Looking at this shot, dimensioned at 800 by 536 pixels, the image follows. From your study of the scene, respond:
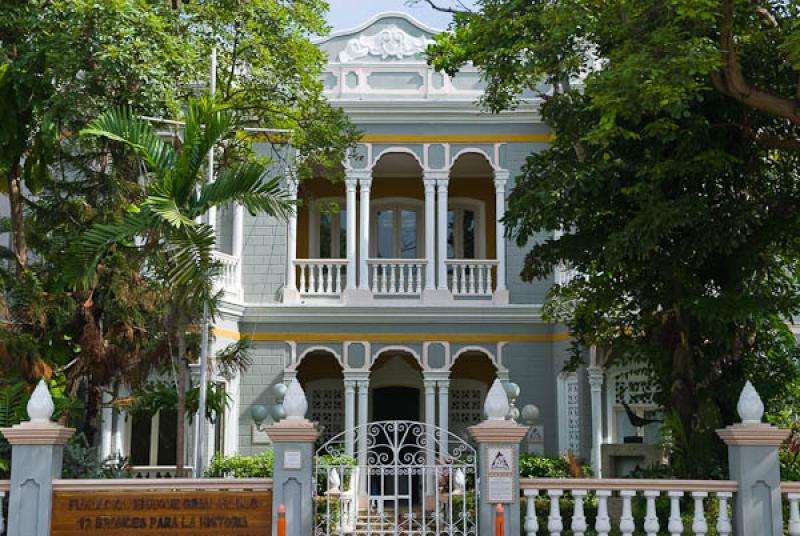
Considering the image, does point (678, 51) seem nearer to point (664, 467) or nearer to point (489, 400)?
point (489, 400)

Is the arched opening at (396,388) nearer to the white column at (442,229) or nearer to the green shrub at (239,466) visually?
the white column at (442,229)

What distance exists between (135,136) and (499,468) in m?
4.95

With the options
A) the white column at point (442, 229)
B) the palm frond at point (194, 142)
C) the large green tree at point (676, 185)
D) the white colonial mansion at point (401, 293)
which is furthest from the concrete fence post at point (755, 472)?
the white column at point (442, 229)

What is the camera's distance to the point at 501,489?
30.3ft

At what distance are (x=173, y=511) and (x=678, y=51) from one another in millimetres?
6202

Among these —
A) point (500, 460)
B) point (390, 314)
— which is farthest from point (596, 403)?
point (500, 460)

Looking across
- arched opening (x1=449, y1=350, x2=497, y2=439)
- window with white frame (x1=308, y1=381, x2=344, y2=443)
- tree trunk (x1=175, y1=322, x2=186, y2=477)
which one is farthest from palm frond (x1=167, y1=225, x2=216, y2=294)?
arched opening (x1=449, y1=350, x2=497, y2=439)

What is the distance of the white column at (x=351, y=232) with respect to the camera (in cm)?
1947

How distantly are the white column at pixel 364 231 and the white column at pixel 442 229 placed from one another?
4.51 ft

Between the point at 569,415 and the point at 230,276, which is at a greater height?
the point at 230,276

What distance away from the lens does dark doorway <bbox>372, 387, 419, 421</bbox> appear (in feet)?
72.1

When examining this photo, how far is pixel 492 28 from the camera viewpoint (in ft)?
37.7

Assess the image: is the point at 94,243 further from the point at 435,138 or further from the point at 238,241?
the point at 435,138

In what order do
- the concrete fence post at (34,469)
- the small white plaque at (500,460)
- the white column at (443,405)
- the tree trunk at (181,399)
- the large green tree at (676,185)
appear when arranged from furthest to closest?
the white column at (443,405) < the tree trunk at (181,399) < the large green tree at (676,185) < the small white plaque at (500,460) < the concrete fence post at (34,469)
